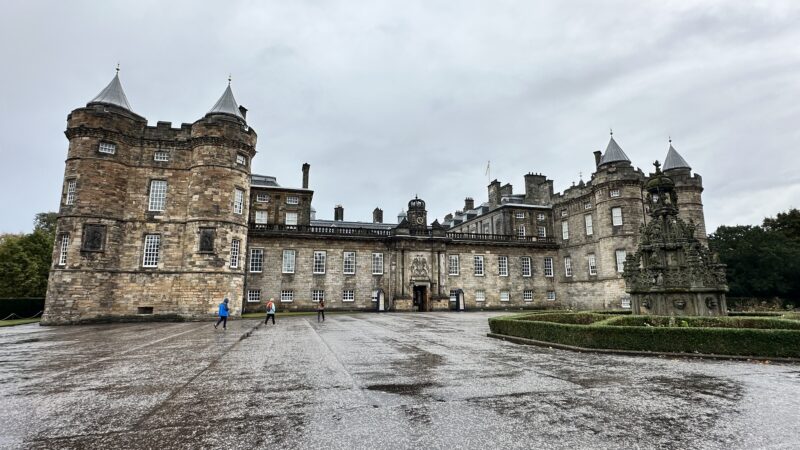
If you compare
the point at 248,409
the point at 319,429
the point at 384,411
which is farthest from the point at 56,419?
the point at 384,411

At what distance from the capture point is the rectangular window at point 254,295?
34.5 metres

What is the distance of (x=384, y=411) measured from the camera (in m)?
6.15

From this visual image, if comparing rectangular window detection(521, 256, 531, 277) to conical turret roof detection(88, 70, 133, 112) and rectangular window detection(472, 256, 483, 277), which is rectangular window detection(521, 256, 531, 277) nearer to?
rectangular window detection(472, 256, 483, 277)

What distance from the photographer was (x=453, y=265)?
4200 cm

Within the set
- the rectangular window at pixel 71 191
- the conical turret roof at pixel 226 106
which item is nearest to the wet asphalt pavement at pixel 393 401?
the rectangular window at pixel 71 191

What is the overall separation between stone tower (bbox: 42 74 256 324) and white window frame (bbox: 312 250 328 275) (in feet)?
27.1

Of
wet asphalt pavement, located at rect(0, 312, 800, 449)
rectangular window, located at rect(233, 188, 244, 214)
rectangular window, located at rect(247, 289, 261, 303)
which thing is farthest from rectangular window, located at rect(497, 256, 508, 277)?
wet asphalt pavement, located at rect(0, 312, 800, 449)

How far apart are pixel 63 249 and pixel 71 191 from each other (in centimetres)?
400

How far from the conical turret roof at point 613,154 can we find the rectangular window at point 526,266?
497 inches

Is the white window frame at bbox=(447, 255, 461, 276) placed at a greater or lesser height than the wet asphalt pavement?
greater

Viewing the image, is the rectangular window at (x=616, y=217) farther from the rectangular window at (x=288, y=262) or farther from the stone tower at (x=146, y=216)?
the stone tower at (x=146, y=216)

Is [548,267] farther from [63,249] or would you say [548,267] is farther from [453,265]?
[63,249]

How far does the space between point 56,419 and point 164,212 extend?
2651cm

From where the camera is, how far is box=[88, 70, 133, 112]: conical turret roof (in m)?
28.2
